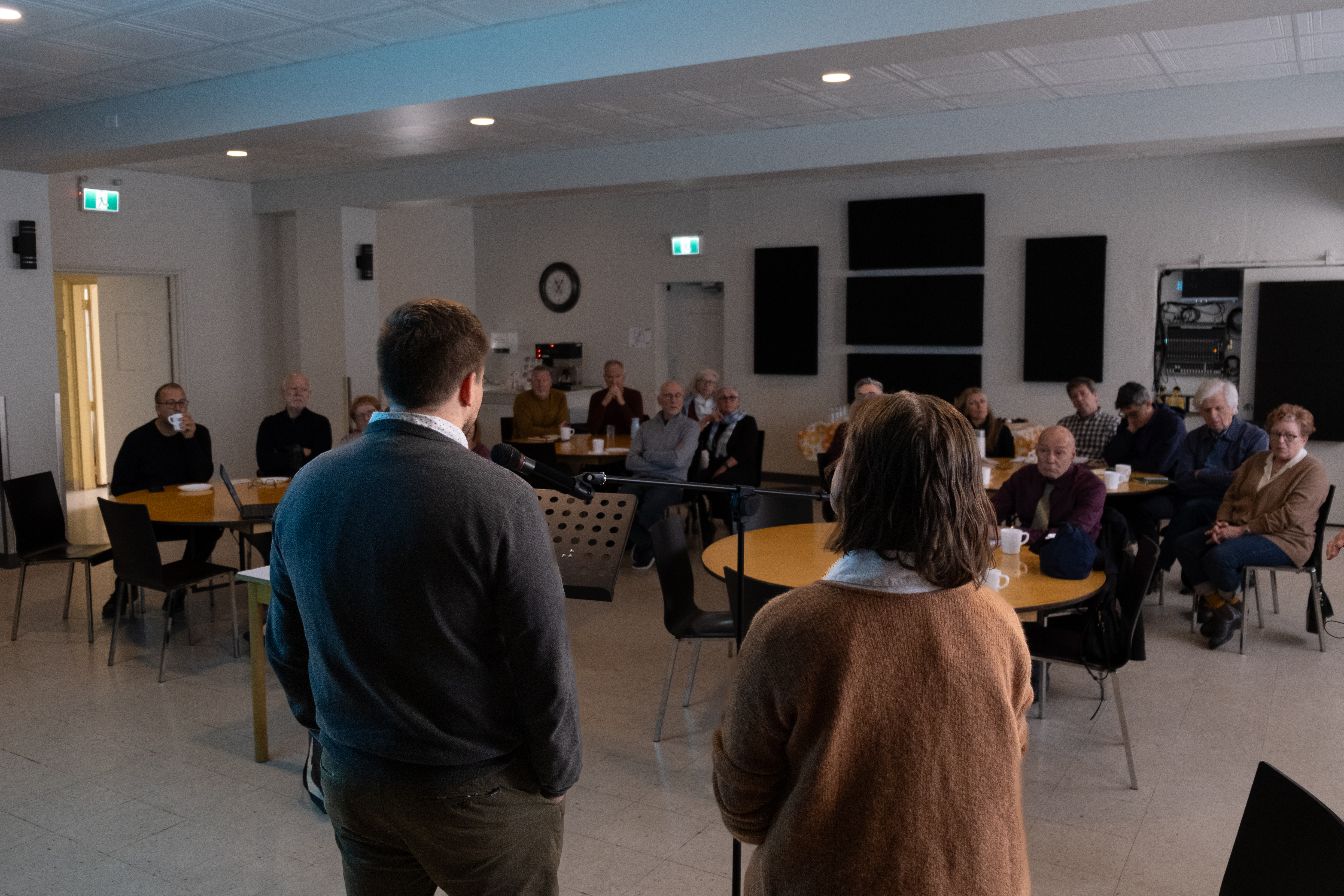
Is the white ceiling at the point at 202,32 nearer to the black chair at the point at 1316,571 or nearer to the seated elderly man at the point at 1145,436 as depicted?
the black chair at the point at 1316,571

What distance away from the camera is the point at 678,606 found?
455 centimetres

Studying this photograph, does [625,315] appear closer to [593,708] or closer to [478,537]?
[593,708]

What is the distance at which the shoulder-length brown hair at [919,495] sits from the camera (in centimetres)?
141

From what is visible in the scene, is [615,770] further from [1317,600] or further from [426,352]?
[1317,600]

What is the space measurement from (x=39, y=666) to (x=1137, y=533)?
6.60m

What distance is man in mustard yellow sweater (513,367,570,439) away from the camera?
9.25 m

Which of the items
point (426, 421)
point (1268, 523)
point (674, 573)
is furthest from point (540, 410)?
point (426, 421)

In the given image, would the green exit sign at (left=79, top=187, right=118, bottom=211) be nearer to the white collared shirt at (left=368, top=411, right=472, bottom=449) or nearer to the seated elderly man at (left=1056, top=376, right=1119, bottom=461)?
the seated elderly man at (left=1056, top=376, right=1119, bottom=461)

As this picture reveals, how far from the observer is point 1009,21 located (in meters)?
4.00

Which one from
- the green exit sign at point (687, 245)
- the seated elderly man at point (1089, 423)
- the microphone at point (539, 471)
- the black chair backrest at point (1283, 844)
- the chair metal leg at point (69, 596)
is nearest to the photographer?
the black chair backrest at point (1283, 844)

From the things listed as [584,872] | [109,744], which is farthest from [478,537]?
[109,744]

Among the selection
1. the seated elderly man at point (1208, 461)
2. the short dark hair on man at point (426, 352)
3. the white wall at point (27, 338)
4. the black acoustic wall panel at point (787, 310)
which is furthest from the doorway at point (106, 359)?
the short dark hair on man at point (426, 352)

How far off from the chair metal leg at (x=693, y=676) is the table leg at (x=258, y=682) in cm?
180

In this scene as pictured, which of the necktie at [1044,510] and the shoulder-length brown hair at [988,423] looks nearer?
the necktie at [1044,510]
